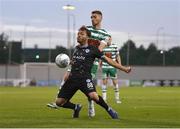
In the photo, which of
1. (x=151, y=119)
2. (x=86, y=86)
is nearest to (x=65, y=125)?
(x=86, y=86)

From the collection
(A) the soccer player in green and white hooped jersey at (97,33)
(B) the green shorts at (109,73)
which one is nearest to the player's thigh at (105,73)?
(B) the green shorts at (109,73)

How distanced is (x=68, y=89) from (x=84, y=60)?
83cm

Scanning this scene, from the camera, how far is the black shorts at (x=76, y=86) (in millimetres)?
14250

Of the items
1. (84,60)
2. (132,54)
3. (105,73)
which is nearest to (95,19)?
(84,60)

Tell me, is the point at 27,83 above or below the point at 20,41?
below

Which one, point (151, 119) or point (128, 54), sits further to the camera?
point (128, 54)

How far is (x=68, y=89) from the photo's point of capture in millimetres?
14516

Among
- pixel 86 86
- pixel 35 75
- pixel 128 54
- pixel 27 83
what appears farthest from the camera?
pixel 128 54

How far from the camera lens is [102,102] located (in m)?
14.6

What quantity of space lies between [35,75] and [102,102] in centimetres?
7970

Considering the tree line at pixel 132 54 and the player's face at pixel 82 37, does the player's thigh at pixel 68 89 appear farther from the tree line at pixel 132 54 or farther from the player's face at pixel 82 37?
the tree line at pixel 132 54

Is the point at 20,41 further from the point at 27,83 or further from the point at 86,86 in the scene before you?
the point at 86,86

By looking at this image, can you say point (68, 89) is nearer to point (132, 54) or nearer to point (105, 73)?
point (105, 73)

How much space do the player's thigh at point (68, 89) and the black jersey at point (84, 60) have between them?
19 centimetres
